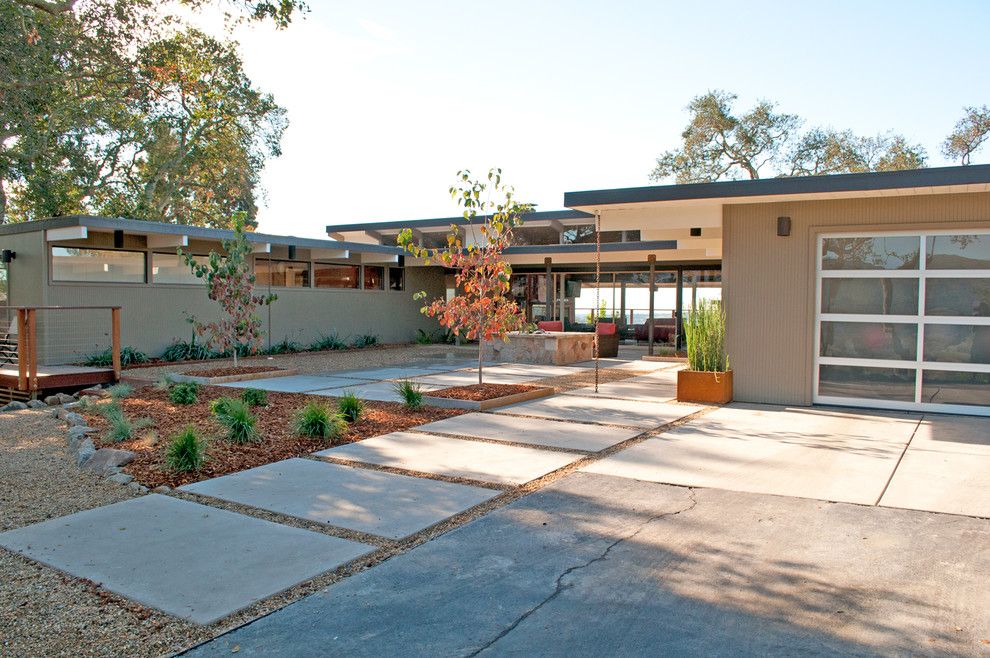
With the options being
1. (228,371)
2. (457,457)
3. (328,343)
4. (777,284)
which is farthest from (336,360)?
(457,457)

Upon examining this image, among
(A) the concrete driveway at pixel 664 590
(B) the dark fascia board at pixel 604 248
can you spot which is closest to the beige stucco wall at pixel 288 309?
(B) the dark fascia board at pixel 604 248

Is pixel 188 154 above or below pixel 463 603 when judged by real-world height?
above

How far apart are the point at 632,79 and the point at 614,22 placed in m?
4.42

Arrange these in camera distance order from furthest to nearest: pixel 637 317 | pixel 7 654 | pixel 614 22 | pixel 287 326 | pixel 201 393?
pixel 637 317 → pixel 287 326 → pixel 614 22 → pixel 201 393 → pixel 7 654

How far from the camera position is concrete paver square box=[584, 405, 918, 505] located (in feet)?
19.2

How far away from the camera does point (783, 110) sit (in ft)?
108

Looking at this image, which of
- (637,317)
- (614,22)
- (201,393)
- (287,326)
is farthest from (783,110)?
(201,393)

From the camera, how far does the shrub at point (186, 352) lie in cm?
1609

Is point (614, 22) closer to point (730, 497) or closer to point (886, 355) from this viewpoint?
point (886, 355)

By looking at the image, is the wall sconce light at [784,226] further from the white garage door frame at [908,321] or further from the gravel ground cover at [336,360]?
the gravel ground cover at [336,360]

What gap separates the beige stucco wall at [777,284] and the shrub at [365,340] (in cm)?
1295

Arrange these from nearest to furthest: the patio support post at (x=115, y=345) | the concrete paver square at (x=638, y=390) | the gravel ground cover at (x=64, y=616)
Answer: the gravel ground cover at (x=64, y=616) < the concrete paver square at (x=638, y=390) < the patio support post at (x=115, y=345)

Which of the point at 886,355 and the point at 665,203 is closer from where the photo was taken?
the point at 886,355

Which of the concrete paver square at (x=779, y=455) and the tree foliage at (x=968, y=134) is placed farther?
the tree foliage at (x=968, y=134)
